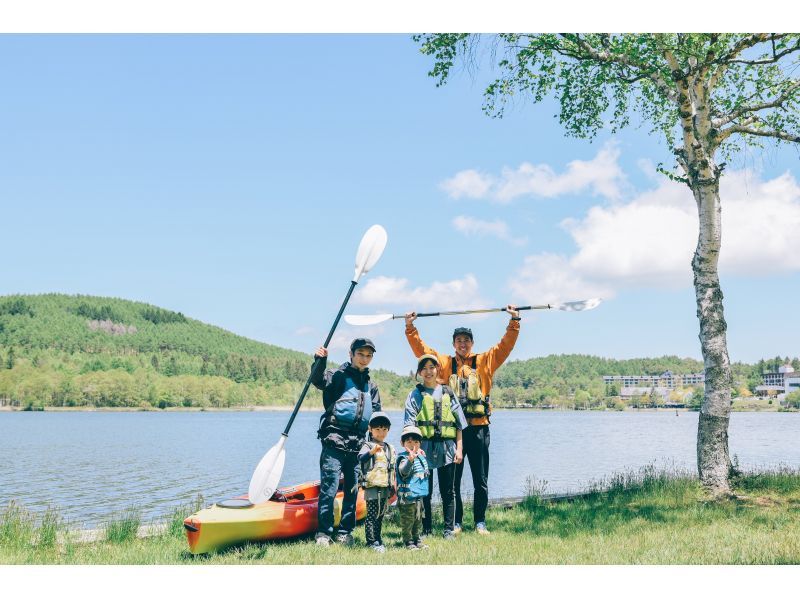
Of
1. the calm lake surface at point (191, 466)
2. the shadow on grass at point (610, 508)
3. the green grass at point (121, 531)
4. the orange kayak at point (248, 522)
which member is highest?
the orange kayak at point (248, 522)

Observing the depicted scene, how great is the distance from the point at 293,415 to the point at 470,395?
1.67 m

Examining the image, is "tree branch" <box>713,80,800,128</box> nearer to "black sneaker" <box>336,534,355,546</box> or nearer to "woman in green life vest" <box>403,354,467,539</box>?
"woman in green life vest" <box>403,354,467,539</box>

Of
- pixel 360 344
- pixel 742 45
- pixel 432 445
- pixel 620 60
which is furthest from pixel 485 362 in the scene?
pixel 742 45

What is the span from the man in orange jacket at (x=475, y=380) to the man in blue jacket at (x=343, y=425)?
68cm

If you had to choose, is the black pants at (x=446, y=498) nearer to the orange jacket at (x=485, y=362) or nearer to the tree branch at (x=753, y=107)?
the orange jacket at (x=485, y=362)

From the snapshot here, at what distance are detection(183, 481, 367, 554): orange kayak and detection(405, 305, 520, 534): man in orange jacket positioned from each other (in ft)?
4.40

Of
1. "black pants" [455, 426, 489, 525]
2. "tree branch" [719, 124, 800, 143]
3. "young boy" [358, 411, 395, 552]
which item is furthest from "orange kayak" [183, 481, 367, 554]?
"tree branch" [719, 124, 800, 143]

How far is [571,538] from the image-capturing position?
623 centimetres

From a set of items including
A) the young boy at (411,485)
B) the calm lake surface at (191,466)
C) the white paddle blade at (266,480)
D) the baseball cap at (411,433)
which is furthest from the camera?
the calm lake surface at (191,466)

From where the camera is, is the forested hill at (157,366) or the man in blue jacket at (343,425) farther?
the forested hill at (157,366)

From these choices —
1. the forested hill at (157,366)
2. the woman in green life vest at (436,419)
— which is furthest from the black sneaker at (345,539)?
the forested hill at (157,366)

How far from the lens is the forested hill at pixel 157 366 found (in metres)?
83.2

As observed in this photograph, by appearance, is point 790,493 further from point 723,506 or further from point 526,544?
point 526,544

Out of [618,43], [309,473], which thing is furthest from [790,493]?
[309,473]
